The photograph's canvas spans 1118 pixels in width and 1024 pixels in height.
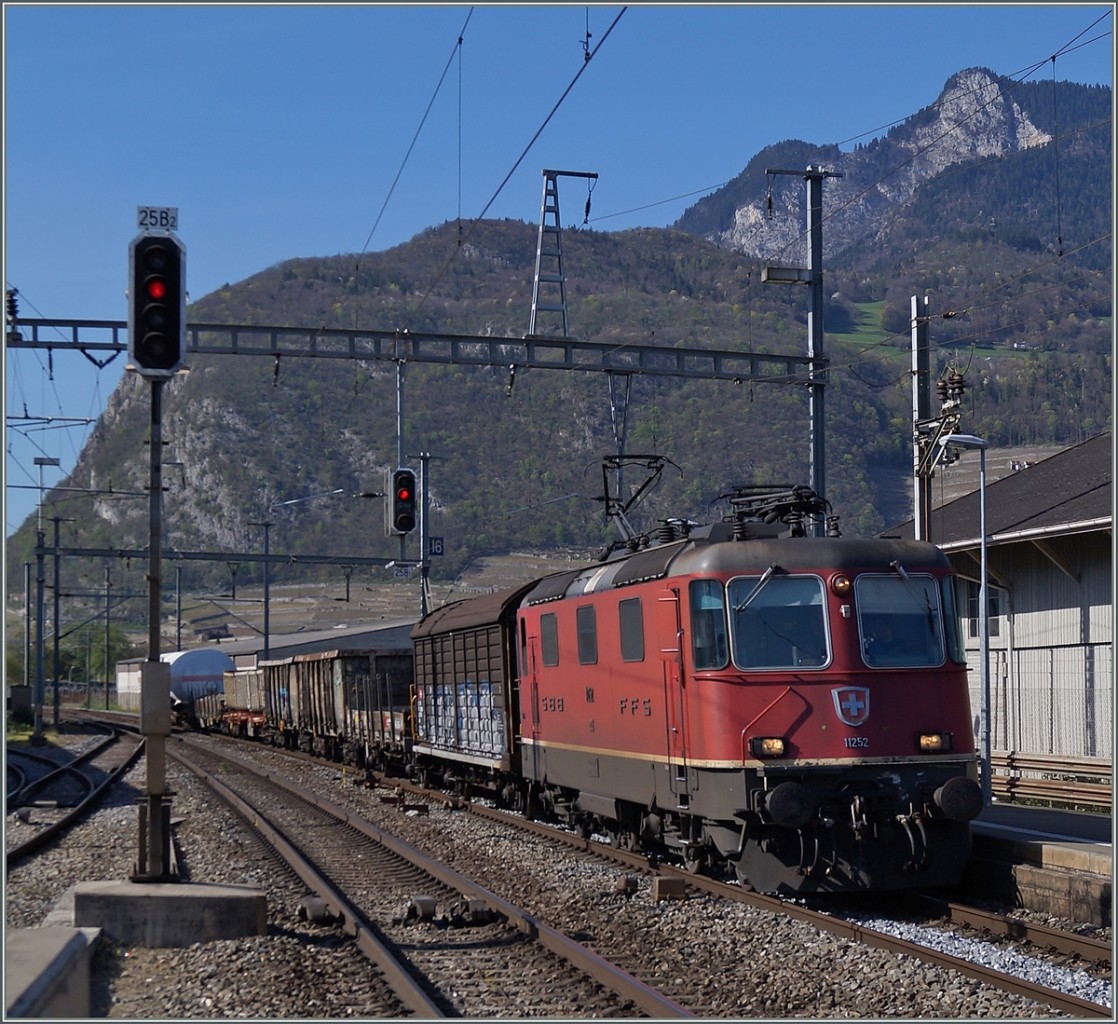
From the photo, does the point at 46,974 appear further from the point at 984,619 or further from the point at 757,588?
the point at 984,619

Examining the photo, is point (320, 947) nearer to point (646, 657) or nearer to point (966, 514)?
point (646, 657)

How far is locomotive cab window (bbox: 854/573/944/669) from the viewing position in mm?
12906

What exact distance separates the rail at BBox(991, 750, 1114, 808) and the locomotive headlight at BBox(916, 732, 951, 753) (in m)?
8.91

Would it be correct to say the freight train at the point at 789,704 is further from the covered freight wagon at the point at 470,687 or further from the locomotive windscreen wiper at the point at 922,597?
the covered freight wagon at the point at 470,687

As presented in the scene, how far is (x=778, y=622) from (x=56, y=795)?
19.3 metres

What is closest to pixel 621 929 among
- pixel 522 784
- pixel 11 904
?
pixel 11 904

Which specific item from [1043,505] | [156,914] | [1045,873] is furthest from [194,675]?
[1045,873]

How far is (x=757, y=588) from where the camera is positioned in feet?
42.3

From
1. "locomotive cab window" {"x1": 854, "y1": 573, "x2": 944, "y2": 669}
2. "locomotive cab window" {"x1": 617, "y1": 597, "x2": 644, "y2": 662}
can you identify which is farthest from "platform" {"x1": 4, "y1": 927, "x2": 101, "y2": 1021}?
"locomotive cab window" {"x1": 854, "y1": 573, "x2": 944, "y2": 669}

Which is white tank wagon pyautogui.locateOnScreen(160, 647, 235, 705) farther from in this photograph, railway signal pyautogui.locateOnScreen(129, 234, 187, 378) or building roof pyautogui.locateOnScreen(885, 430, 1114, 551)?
railway signal pyautogui.locateOnScreen(129, 234, 187, 378)

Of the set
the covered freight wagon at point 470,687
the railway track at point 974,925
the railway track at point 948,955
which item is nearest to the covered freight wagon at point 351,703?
the covered freight wagon at point 470,687

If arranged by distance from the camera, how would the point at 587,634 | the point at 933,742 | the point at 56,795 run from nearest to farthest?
the point at 933,742 → the point at 587,634 → the point at 56,795

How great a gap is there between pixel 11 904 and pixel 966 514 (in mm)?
22334

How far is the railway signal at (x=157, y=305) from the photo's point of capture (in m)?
11.5
